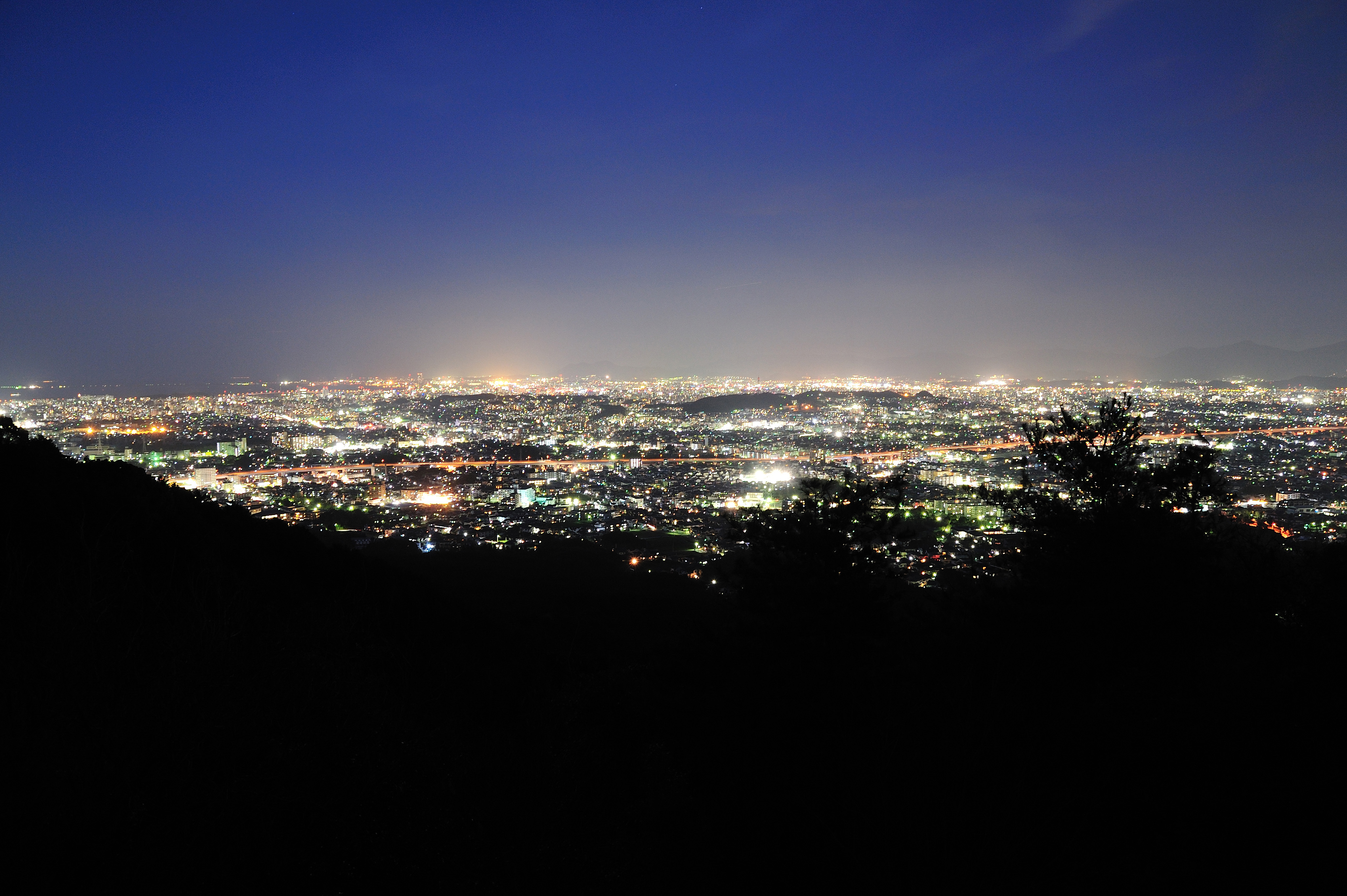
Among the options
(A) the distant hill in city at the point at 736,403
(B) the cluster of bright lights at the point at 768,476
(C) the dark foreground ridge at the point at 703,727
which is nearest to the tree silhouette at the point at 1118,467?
(C) the dark foreground ridge at the point at 703,727

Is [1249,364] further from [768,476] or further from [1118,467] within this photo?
[1118,467]

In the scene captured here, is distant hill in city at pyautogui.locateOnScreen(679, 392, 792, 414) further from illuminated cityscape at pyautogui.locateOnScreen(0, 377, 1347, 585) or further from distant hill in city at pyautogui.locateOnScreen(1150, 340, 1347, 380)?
distant hill in city at pyautogui.locateOnScreen(1150, 340, 1347, 380)

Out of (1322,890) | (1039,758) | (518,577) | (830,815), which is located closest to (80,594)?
(830,815)

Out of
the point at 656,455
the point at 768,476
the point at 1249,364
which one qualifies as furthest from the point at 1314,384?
the point at 656,455

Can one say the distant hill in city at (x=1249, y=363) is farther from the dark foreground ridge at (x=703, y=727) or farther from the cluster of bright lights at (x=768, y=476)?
the dark foreground ridge at (x=703, y=727)

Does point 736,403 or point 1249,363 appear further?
point 1249,363

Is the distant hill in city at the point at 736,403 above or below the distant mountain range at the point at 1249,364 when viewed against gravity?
below
